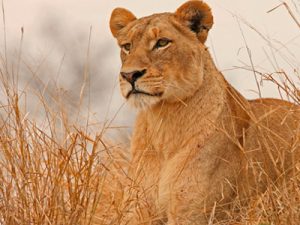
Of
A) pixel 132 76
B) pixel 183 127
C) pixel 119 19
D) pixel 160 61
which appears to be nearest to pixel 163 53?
pixel 160 61

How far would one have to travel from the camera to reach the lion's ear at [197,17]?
14.7 feet

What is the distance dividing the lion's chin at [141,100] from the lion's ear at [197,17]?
22.1 inches

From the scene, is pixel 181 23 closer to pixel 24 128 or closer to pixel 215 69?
pixel 215 69

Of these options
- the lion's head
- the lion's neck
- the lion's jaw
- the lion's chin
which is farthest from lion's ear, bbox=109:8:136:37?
the lion's chin

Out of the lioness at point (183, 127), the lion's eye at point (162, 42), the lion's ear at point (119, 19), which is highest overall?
the lion's ear at point (119, 19)

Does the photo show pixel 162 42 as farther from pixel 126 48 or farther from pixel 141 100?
pixel 141 100

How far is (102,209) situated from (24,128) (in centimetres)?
85

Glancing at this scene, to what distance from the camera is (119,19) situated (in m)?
4.76

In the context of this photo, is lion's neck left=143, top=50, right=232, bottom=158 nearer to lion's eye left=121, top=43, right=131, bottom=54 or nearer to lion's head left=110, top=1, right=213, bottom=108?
lion's head left=110, top=1, right=213, bottom=108

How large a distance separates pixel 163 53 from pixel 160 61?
2.4 inches

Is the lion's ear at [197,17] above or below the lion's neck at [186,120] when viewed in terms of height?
above

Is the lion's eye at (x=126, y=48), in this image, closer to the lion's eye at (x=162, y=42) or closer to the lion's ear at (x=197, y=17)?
the lion's eye at (x=162, y=42)

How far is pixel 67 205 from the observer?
384cm

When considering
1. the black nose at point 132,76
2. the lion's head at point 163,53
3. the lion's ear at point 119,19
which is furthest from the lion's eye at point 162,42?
the lion's ear at point 119,19
